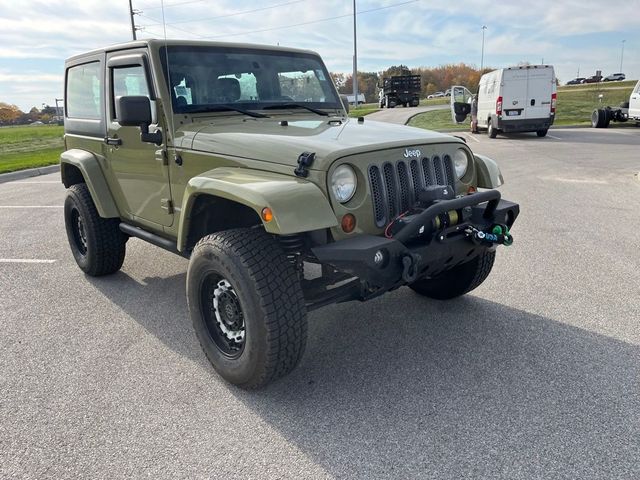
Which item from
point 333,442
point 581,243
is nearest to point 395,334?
point 333,442

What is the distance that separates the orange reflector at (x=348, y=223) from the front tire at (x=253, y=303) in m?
0.37

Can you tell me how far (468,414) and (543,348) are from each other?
1.00m

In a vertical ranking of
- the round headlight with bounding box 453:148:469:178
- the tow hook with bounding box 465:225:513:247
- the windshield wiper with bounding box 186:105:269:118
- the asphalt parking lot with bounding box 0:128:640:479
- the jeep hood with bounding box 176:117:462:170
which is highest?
the windshield wiper with bounding box 186:105:269:118

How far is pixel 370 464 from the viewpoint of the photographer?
8.04 ft

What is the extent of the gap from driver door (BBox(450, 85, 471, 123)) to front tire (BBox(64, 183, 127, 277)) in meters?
17.1

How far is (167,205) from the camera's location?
391cm

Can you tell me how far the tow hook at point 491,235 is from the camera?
3.08m

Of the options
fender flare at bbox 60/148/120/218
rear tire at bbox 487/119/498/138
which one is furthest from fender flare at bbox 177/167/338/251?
rear tire at bbox 487/119/498/138

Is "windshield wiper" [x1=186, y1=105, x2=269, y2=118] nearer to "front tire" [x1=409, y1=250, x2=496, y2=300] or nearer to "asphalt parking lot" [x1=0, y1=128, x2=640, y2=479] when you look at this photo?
"asphalt parking lot" [x1=0, y1=128, x2=640, y2=479]

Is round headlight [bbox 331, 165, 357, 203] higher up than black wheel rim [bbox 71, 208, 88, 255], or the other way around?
round headlight [bbox 331, 165, 357, 203]

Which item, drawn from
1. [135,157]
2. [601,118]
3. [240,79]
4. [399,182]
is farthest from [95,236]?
[601,118]

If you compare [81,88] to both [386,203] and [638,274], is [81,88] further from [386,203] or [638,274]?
[638,274]

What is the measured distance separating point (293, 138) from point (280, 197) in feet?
2.05

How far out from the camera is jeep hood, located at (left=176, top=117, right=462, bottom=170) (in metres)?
3.01
